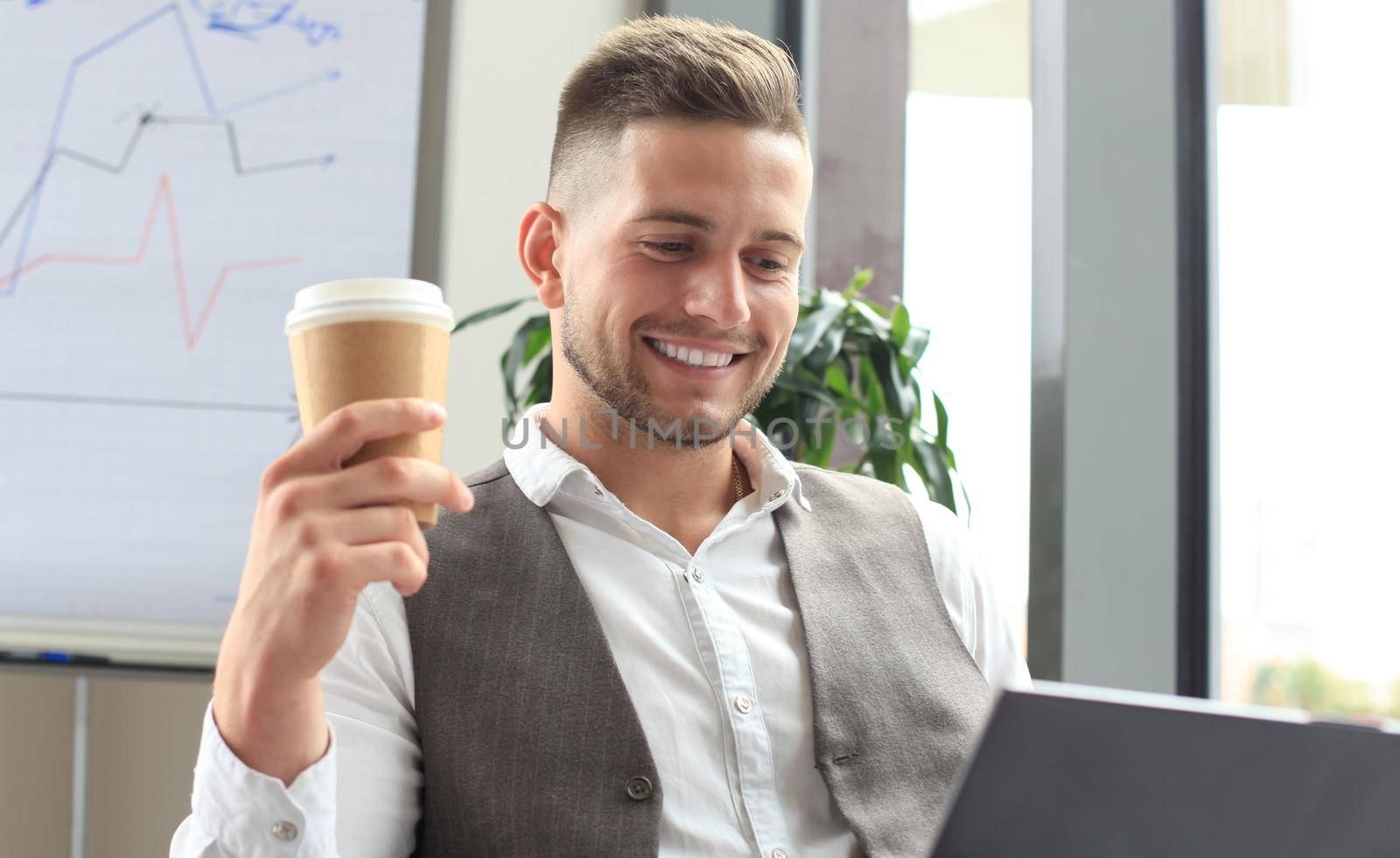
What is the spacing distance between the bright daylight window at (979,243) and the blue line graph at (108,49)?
119cm

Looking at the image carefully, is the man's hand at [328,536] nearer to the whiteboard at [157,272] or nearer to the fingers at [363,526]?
the fingers at [363,526]

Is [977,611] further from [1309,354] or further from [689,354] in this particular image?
[1309,354]

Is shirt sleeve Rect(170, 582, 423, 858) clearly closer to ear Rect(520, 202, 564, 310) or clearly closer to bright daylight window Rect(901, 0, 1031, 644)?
ear Rect(520, 202, 564, 310)

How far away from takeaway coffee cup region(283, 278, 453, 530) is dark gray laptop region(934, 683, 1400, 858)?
39cm

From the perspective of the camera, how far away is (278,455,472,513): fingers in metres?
Result: 0.71

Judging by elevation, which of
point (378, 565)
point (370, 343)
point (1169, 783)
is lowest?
point (1169, 783)

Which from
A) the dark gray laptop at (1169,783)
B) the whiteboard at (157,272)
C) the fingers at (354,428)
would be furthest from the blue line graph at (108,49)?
the dark gray laptop at (1169,783)

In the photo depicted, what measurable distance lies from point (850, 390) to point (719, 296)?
75cm

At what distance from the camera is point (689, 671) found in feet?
A: 3.93

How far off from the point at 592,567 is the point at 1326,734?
0.77 meters

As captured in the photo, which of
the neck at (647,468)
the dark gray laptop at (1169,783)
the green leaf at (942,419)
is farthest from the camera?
the green leaf at (942,419)

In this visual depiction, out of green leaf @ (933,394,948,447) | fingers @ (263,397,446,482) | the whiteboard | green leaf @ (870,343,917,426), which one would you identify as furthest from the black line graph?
fingers @ (263,397,446,482)

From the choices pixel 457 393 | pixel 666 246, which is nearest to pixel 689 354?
→ pixel 666 246

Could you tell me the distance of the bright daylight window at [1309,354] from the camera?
1657 millimetres
